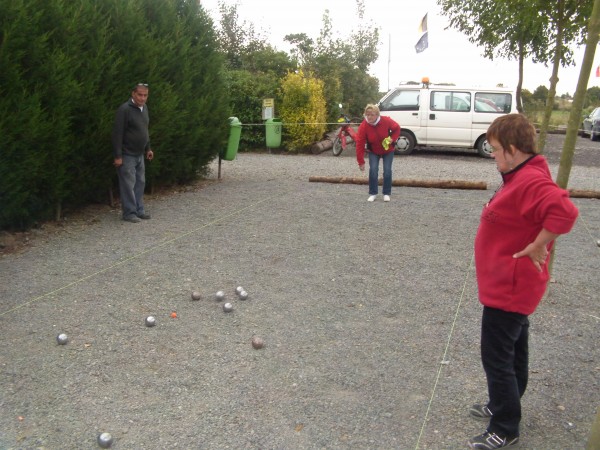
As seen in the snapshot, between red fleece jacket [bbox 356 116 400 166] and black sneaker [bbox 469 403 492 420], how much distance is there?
6909 mm

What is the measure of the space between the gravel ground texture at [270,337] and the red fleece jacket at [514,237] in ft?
2.89

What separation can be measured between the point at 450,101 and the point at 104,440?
643 inches

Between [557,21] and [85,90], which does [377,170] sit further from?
[85,90]

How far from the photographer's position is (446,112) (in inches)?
706

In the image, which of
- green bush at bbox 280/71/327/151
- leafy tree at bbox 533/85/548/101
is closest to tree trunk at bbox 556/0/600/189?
green bush at bbox 280/71/327/151

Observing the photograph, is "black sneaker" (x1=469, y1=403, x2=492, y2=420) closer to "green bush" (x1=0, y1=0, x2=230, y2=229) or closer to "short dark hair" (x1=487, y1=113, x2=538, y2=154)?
"short dark hair" (x1=487, y1=113, x2=538, y2=154)

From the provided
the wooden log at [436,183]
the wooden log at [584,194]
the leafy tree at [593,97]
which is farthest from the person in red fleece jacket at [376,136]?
the leafy tree at [593,97]

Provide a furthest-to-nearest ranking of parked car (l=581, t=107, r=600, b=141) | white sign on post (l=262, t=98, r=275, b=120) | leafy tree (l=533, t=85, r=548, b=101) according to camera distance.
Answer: leafy tree (l=533, t=85, r=548, b=101) < parked car (l=581, t=107, r=600, b=141) < white sign on post (l=262, t=98, r=275, b=120)

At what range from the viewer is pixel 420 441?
10.9 ft

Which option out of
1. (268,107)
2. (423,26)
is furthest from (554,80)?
(423,26)

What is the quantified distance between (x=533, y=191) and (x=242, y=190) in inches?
361

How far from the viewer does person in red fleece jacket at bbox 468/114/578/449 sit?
2.83 metres

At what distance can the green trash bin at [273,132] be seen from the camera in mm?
19250

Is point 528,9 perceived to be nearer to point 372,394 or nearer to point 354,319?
point 354,319
